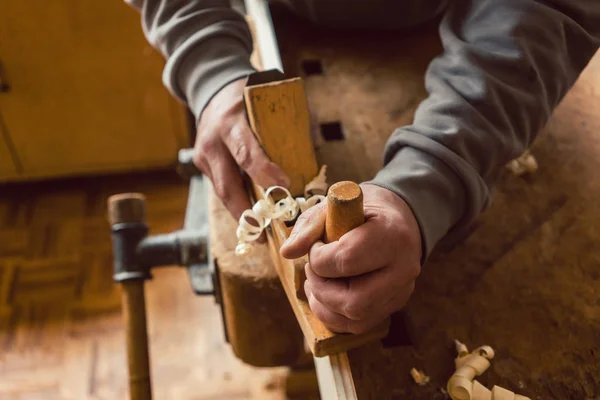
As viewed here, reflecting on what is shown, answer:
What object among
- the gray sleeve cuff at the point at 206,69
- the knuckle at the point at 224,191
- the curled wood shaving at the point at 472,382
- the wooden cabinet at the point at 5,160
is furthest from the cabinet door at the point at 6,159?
the curled wood shaving at the point at 472,382

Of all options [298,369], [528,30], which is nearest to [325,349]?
[528,30]

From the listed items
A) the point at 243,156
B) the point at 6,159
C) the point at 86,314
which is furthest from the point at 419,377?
the point at 6,159

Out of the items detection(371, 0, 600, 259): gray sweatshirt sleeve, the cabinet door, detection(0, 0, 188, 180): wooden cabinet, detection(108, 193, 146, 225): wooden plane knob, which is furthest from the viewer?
the cabinet door

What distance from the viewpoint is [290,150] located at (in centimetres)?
55

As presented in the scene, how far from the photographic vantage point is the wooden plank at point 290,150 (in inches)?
19.1

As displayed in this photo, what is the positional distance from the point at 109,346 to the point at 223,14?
88cm

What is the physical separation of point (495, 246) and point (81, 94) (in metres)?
1.20

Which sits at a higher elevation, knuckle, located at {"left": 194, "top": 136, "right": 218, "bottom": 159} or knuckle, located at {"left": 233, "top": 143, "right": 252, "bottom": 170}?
knuckle, located at {"left": 233, "top": 143, "right": 252, "bottom": 170}

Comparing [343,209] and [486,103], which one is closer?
[343,209]

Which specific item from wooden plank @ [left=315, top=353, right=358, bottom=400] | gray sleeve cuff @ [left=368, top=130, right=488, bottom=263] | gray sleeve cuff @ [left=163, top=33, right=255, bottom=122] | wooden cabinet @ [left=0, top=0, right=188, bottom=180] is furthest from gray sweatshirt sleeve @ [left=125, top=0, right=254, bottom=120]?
wooden cabinet @ [left=0, top=0, right=188, bottom=180]

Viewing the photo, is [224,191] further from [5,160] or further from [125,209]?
[5,160]

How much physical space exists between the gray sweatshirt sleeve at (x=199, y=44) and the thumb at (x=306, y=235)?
24cm

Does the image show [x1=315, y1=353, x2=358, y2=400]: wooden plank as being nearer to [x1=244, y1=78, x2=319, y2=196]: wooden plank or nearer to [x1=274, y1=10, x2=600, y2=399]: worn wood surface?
[x1=274, y1=10, x2=600, y2=399]: worn wood surface

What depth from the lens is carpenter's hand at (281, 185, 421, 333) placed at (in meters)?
0.44
